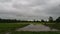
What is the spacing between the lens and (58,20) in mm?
122250

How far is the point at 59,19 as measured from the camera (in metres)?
124

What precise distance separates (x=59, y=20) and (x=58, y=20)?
0.80 m

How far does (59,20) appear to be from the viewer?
122m

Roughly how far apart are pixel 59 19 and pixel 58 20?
2.31m

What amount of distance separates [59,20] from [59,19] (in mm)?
2404
